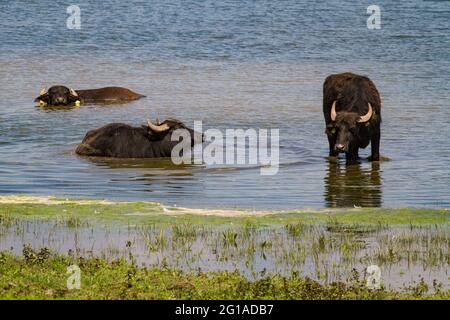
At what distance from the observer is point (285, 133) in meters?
20.4

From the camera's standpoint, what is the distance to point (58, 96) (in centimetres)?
2436

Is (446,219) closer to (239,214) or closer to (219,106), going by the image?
(239,214)

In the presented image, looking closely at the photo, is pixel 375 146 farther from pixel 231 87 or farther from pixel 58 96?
pixel 231 87

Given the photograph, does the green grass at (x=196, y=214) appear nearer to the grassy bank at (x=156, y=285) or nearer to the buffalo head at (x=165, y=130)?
the grassy bank at (x=156, y=285)

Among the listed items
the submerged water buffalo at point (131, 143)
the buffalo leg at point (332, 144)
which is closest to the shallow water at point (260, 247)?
the buffalo leg at point (332, 144)

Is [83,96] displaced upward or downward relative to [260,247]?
upward

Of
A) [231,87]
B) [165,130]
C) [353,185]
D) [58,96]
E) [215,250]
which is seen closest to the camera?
[215,250]

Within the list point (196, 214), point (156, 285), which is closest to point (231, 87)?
point (196, 214)

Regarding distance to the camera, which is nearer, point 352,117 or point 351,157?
point 352,117

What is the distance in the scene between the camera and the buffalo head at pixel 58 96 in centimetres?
2430

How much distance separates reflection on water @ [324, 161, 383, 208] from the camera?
14.3 meters

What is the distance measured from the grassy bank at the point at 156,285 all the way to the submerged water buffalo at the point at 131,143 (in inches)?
313

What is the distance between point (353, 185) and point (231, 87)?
1159 centimetres

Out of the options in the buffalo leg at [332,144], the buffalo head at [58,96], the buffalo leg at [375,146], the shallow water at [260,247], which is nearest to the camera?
the shallow water at [260,247]
